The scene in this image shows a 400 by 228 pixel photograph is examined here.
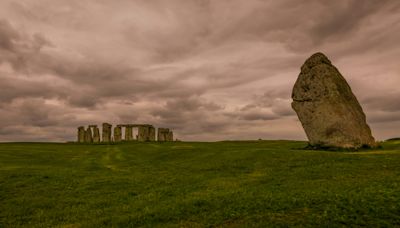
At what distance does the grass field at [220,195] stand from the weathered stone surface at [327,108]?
973 centimetres

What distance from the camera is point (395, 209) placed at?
1341 cm

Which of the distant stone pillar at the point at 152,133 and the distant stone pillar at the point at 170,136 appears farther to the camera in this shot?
the distant stone pillar at the point at 170,136

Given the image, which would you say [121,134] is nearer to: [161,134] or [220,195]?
[161,134]

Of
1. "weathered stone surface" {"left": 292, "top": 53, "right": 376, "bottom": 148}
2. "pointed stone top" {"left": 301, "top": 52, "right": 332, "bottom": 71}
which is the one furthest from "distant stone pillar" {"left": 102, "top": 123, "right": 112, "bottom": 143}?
"pointed stone top" {"left": 301, "top": 52, "right": 332, "bottom": 71}

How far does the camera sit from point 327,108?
41188mm

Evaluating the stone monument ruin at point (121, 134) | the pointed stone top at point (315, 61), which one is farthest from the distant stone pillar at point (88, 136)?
the pointed stone top at point (315, 61)

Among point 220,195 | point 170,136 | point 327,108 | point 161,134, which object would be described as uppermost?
point 327,108

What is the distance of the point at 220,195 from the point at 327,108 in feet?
87.9

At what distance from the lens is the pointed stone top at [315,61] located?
150ft

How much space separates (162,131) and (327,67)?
70326mm

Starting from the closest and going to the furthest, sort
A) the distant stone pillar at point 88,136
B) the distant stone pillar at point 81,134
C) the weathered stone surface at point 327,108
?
the weathered stone surface at point 327,108
the distant stone pillar at point 88,136
the distant stone pillar at point 81,134

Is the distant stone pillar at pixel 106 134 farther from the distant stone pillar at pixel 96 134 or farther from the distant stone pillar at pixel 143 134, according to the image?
the distant stone pillar at pixel 143 134

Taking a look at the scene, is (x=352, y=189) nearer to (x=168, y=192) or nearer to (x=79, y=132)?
(x=168, y=192)

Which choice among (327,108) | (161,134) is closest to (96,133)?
(161,134)
